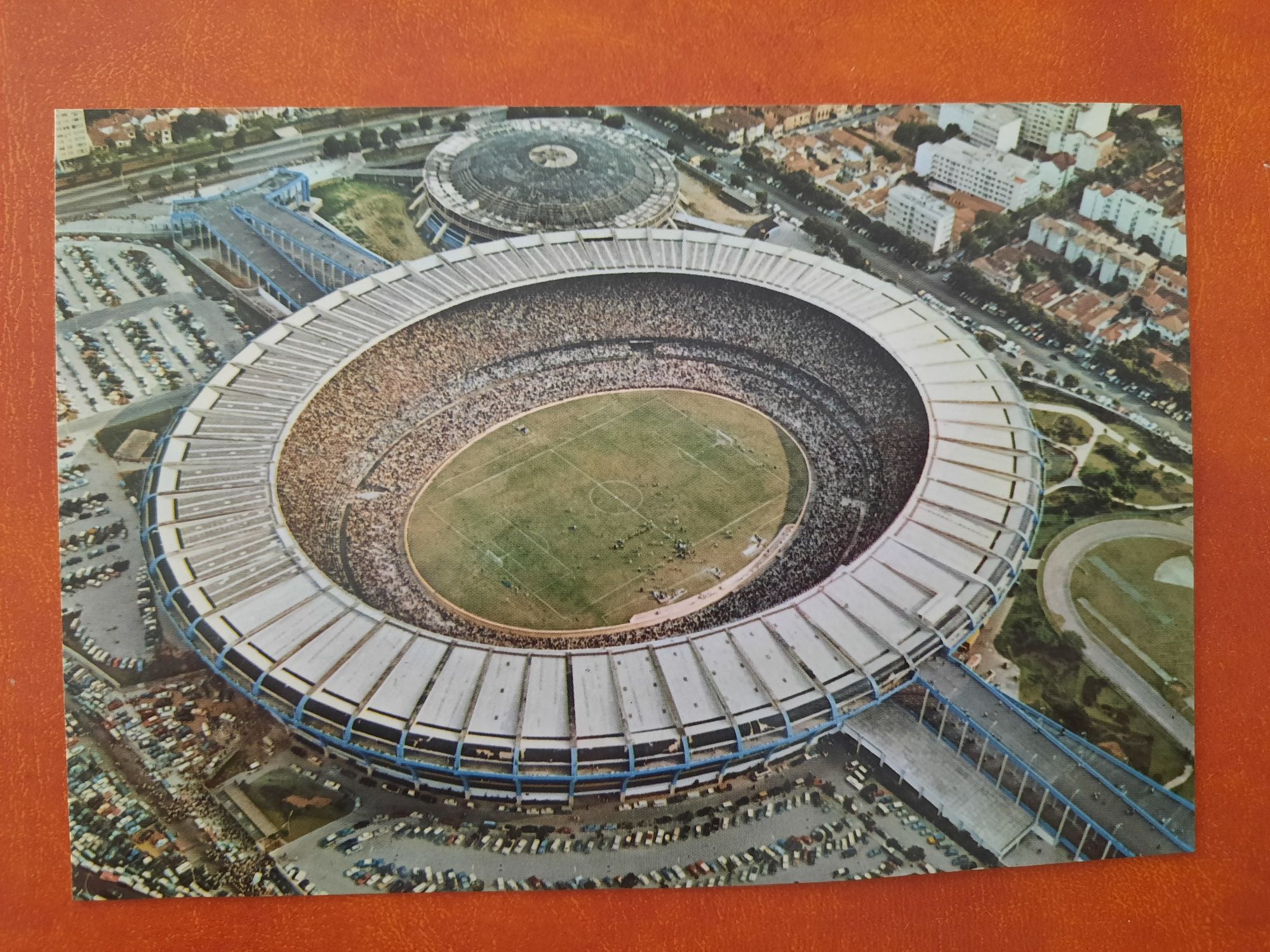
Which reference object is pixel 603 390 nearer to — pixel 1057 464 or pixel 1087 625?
pixel 1057 464

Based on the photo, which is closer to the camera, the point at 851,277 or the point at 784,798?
the point at 784,798

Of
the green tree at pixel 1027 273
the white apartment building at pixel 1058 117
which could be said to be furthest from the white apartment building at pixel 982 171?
the green tree at pixel 1027 273

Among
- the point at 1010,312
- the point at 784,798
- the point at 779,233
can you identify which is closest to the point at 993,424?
the point at 1010,312

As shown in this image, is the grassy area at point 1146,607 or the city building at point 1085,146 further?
the city building at point 1085,146

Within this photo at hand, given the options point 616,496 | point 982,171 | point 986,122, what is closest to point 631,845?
point 616,496

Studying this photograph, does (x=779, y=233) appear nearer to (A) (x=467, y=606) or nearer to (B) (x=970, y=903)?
(A) (x=467, y=606)

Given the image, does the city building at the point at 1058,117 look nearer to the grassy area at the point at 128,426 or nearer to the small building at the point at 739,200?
the small building at the point at 739,200
